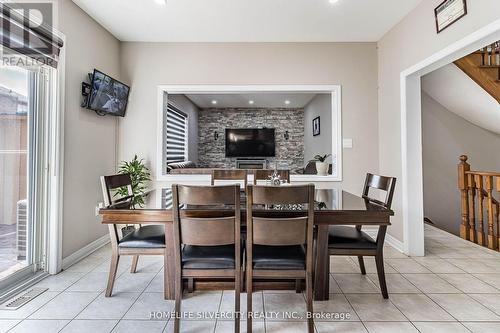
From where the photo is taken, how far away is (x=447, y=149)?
14.9 feet

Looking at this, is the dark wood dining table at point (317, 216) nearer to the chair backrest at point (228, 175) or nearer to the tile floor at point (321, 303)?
the tile floor at point (321, 303)

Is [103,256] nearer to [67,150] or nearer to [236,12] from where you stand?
[67,150]

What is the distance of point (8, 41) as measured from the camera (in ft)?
6.89

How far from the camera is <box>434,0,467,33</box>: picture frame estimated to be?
89.2 inches

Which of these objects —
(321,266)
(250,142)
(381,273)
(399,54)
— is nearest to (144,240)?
(321,266)

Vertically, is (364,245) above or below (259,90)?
below

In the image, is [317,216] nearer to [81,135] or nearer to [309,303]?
[309,303]

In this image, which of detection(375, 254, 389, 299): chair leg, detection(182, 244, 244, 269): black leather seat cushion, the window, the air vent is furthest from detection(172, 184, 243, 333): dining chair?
the window

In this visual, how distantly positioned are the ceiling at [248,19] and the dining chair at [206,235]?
7.42 ft

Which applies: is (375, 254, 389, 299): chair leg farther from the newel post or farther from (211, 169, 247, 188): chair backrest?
the newel post

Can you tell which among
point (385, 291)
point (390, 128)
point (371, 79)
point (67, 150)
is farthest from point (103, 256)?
point (371, 79)

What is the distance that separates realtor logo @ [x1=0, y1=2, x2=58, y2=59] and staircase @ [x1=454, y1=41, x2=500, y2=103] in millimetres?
4568

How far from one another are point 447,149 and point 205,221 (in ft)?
15.4

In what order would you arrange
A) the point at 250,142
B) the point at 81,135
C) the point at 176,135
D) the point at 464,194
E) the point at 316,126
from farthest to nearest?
the point at 250,142 → the point at 316,126 → the point at 176,135 → the point at 464,194 → the point at 81,135
